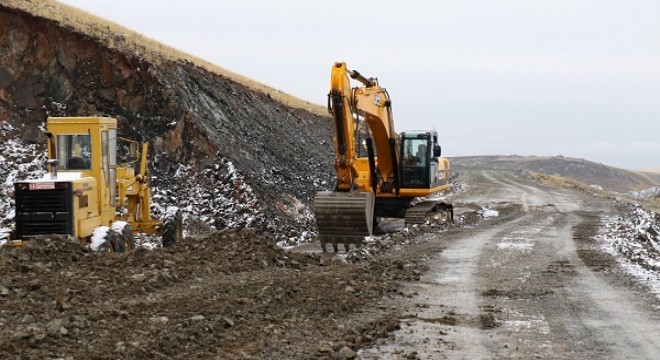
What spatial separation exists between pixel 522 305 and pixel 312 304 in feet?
10.4

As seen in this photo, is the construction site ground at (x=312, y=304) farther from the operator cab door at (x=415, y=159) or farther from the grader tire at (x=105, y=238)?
the operator cab door at (x=415, y=159)

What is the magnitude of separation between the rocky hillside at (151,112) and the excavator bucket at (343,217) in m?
5.71

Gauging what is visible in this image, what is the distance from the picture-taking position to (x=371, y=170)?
22.1 metres

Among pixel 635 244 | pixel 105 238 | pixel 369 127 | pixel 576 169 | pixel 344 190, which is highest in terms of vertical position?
pixel 369 127

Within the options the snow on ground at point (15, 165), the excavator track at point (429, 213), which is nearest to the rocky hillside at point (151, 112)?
the snow on ground at point (15, 165)

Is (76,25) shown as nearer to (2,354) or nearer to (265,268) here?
(265,268)

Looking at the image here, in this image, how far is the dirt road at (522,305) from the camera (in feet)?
27.3

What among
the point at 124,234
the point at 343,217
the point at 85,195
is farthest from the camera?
the point at 343,217

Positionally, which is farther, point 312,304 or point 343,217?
point 343,217

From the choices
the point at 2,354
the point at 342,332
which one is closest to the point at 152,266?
the point at 342,332

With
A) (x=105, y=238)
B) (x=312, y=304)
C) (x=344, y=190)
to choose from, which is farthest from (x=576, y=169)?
(x=312, y=304)

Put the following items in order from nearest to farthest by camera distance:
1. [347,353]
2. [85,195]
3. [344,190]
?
1. [347,353]
2. [85,195]
3. [344,190]

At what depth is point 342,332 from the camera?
8703 mm

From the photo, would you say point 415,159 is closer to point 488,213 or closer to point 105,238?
point 488,213
